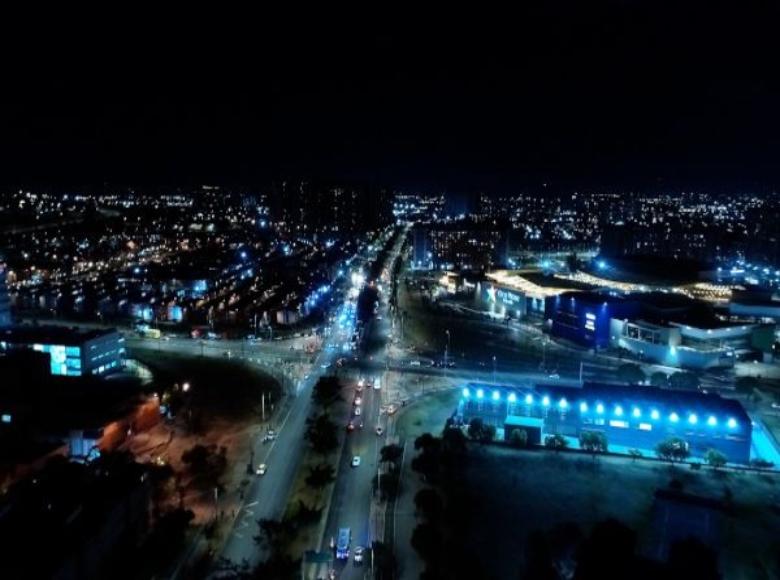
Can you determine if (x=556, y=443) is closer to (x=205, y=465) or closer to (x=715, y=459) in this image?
(x=715, y=459)

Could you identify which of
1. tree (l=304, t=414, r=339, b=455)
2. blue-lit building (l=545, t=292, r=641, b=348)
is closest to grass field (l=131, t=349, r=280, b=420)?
tree (l=304, t=414, r=339, b=455)

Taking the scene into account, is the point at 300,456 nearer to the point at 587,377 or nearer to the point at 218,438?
the point at 218,438

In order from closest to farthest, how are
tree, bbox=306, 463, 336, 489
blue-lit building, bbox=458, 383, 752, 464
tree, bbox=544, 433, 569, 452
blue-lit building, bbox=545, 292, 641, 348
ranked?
1. tree, bbox=306, 463, 336, 489
2. tree, bbox=544, 433, 569, 452
3. blue-lit building, bbox=458, 383, 752, 464
4. blue-lit building, bbox=545, 292, 641, 348

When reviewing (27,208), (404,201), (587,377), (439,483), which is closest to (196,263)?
(587,377)

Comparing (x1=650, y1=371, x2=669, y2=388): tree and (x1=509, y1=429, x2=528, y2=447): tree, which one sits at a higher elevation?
(x1=650, y1=371, x2=669, y2=388): tree

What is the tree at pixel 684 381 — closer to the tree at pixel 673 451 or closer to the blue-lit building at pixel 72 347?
the tree at pixel 673 451

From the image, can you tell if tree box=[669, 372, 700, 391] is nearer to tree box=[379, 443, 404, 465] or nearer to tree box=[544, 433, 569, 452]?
tree box=[544, 433, 569, 452]
